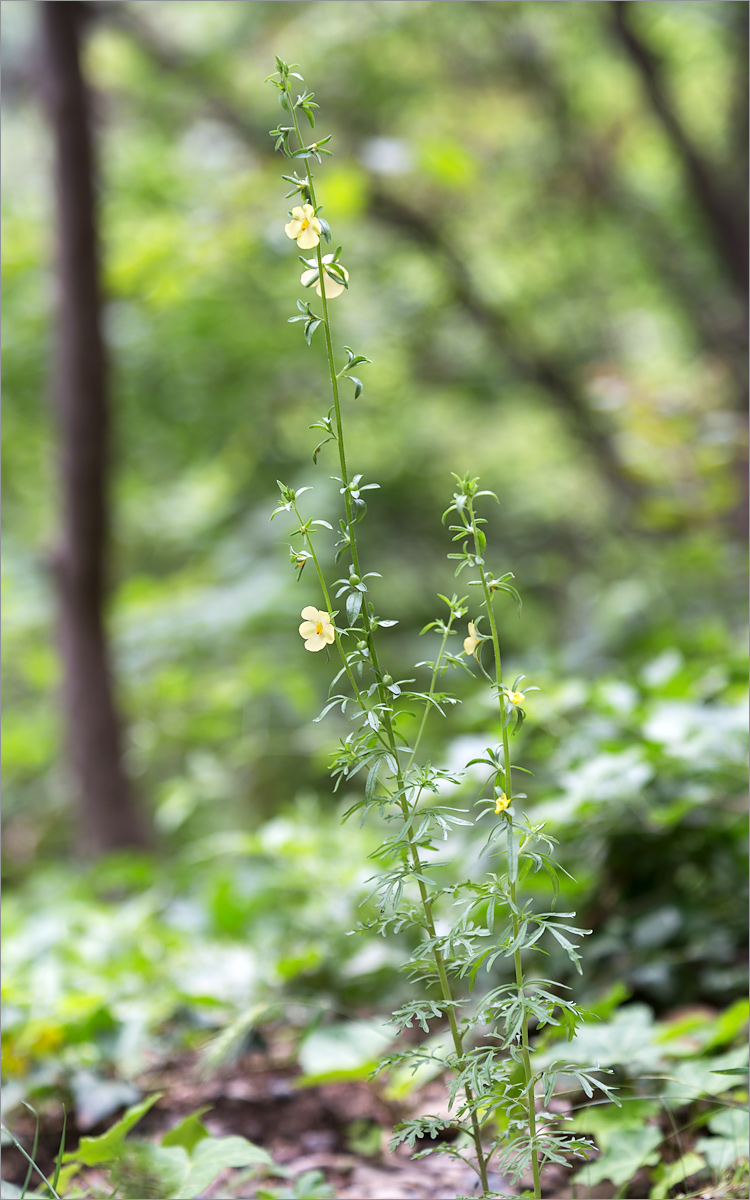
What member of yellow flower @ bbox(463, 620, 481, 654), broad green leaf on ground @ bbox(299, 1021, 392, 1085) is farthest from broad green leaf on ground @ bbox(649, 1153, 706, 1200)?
yellow flower @ bbox(463, 620, 481, 654)

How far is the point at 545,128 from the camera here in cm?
445

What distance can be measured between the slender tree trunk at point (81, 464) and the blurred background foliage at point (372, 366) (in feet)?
0.49

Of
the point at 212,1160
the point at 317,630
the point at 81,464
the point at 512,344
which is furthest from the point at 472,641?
the point at 512,344

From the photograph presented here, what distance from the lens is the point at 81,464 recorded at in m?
2.83

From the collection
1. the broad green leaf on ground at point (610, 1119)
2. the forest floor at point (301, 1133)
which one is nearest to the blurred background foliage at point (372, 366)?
the forest floor at point (301, 1133)

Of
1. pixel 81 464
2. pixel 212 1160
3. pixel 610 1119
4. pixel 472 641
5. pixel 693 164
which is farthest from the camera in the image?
pixel 693 164

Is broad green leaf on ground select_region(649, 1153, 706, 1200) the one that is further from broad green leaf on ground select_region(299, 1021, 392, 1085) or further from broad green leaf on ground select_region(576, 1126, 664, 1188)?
broad green leaf on ground select_region(299, 1021, 392, 1085)

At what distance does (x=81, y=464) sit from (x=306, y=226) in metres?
2.29

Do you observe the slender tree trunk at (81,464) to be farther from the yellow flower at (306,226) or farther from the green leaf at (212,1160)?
the yellow flower at (306,226)

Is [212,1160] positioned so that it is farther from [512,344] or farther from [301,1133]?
[512,344]

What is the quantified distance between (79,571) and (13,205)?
→ 85.8 inches

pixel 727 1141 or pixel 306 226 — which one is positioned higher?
pixel 306 226

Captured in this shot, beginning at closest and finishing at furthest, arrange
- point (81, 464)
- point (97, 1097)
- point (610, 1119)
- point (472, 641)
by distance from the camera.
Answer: point (472, 641), point (610, 1119), point (97, 1097), point (81, 464)

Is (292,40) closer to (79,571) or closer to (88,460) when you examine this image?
(88,460)
